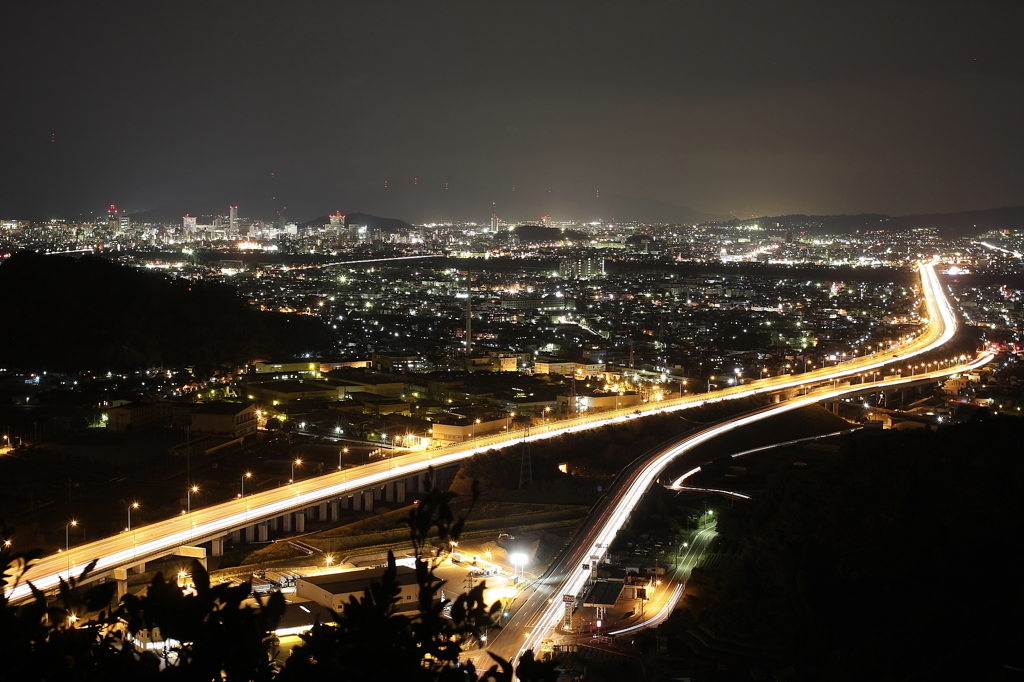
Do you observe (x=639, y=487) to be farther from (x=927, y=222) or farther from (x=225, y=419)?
(x=927, y=222)

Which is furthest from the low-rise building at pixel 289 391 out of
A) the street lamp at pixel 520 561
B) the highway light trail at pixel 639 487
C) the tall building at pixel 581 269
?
the tall building at pixel 581 269

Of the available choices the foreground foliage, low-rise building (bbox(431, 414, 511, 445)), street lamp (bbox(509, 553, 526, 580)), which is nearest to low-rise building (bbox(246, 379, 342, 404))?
low-rise building (bbox(431, 414, 511, 445))

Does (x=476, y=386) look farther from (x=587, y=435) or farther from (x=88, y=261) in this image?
(x=88, y=261)

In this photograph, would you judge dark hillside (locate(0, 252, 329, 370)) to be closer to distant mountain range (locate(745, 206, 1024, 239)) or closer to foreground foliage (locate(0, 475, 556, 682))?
foreground foliage (locate(0, 475, 556, 682))

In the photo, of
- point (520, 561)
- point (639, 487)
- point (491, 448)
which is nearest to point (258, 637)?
point (520, 561)

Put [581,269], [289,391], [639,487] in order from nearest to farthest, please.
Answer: [639,487] → [289,391] → [581,269]

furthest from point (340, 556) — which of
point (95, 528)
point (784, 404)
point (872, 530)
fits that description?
point (784, 404)
